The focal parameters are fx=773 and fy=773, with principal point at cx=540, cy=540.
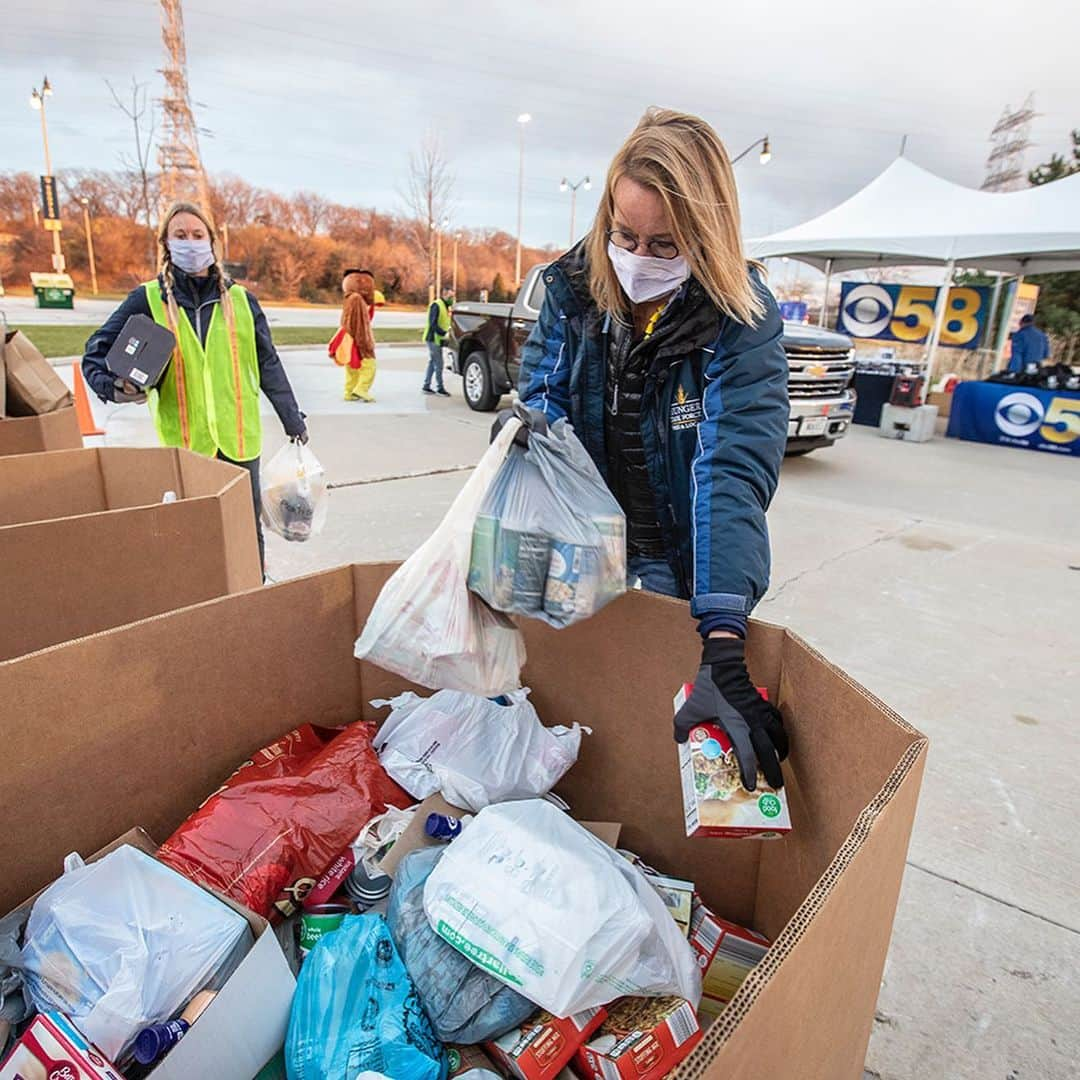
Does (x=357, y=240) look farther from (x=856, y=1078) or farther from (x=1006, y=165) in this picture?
(x=856, y=1078)

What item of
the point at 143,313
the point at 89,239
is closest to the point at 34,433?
the point at 143,313

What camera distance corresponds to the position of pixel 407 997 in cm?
113

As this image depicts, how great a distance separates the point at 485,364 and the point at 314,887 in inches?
340

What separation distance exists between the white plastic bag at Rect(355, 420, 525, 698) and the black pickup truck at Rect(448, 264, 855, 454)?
382cm

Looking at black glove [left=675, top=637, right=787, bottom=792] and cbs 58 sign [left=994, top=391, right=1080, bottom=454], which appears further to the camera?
cbs 58 sign [left=994, top=391, right=1080, bottom=454]

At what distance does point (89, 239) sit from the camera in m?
37.8

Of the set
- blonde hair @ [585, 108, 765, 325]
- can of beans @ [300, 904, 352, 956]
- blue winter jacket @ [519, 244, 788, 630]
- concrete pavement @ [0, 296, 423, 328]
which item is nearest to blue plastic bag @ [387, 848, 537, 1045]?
can of beans @ [300, 904, 352, 956]

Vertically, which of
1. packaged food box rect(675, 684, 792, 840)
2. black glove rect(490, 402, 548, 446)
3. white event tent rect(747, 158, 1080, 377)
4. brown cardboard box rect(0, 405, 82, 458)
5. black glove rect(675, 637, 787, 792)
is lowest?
packaged food box rect(675, 684, 792, 840)

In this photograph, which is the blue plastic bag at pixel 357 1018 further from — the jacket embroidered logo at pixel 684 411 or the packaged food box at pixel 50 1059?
the jacket embroidered logo at pixel 684 411

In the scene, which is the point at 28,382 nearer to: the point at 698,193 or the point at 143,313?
the point at 143,313

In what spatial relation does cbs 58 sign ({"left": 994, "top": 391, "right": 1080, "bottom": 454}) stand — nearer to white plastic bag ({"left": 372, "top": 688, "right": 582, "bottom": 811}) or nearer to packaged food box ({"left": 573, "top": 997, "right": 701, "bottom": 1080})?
white plastic bag ({"left": 372, "top": 688, "right": 582, "bottom": 811})

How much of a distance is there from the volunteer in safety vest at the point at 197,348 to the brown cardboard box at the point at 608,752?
1.55 meters

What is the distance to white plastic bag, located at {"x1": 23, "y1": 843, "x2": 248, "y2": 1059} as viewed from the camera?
97cm

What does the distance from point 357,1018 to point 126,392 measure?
7.95 ft
